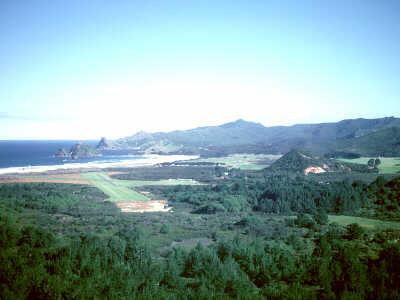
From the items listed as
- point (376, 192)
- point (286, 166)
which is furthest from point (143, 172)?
point (376, 192)

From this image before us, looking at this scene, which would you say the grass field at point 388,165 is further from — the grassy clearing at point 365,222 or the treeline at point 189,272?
the treeline at point 189,272

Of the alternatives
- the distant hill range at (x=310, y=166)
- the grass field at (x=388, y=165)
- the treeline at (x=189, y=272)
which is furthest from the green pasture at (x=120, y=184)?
the grass field at (x=388, y=165)

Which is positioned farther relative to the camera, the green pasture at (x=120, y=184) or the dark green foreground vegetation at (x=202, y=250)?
the green pasture at (x=120, y=184)

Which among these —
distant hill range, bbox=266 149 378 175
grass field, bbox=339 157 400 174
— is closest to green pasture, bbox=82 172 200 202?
distant hill range, bbox=266 149 378 175

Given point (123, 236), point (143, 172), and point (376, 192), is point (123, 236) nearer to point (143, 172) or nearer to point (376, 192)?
point (376, 192)

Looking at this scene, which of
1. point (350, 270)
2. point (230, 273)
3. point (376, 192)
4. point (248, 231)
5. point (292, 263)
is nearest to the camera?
point (350, 270)

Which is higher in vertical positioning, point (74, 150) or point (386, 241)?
point (74, 150)

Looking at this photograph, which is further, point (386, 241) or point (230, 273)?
point (386, 241)
